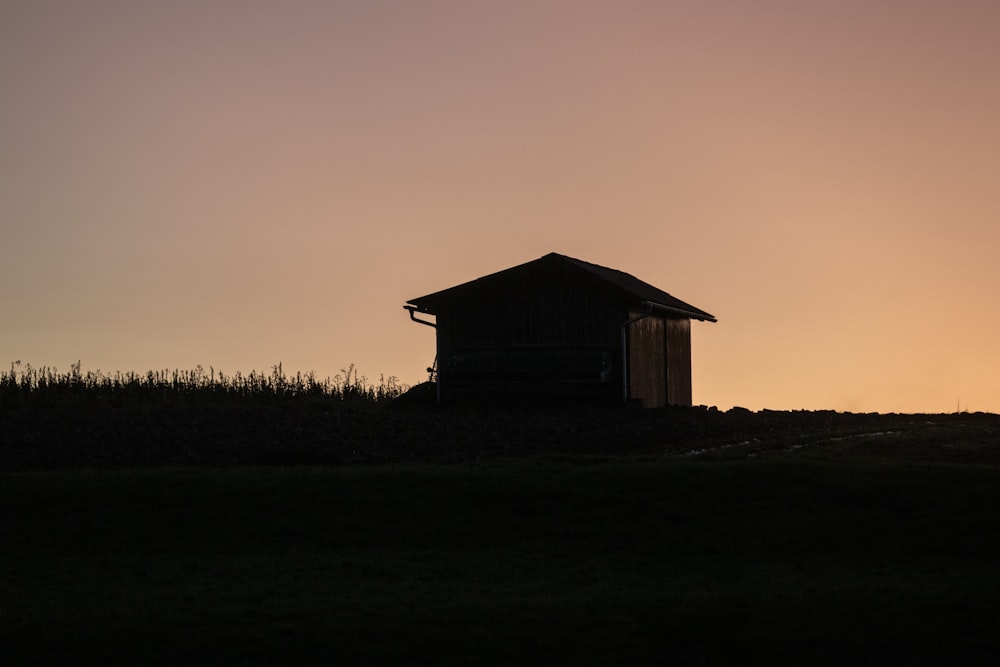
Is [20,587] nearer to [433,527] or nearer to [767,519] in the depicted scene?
[433,527]

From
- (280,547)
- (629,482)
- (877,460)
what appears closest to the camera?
(280,547)

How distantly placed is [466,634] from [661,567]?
4.62m

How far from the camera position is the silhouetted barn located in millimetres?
41188

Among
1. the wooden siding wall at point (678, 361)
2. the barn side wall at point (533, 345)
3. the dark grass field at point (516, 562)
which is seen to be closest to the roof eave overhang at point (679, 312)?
the wooden siding wall at point (678, 361)

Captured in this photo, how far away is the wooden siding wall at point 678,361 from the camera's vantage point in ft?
157

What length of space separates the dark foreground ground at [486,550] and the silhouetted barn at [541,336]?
10.1m

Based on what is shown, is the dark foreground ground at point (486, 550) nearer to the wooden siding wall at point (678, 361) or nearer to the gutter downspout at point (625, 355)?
the gutter downspout at point (625, 355)

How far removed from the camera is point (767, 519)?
20047 millimetres

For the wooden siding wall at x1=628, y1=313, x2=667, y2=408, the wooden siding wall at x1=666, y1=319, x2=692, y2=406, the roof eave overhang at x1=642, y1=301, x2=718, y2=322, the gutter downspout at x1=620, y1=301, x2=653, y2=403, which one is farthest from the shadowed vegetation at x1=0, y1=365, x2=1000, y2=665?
the wooden siding wall at x1=666, y1=319, x2=692, y2=406

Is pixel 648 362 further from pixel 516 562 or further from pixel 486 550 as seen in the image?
pixel 516 562

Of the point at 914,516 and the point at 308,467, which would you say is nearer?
the point at 914,516

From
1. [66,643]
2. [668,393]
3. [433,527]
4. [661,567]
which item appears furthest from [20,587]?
[668,393]

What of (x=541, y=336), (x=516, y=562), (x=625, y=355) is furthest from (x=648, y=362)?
(x=516, y=562)

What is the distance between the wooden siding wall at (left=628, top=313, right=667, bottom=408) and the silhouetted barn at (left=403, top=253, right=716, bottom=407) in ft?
0.24
